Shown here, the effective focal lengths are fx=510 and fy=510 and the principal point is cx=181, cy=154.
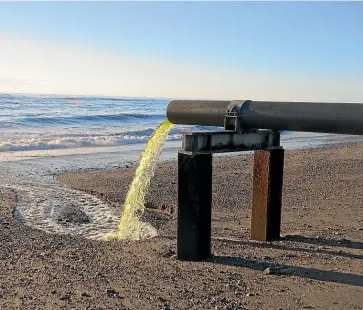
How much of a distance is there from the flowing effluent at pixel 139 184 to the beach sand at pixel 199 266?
0.45 meters

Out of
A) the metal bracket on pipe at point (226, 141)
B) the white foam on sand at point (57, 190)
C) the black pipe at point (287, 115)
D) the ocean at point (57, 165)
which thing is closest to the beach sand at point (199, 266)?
the white foam on sand at point (57, 190)

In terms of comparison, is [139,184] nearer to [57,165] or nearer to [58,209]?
[58,209]

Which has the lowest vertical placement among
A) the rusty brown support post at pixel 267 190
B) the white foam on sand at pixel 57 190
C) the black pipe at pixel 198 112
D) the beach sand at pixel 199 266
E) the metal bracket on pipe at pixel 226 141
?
the white foam on sand at pixel 57 190

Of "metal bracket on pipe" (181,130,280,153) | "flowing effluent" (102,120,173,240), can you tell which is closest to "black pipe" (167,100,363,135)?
"metal bracket on pipe" (181,130,280,153)

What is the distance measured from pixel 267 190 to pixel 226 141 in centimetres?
120

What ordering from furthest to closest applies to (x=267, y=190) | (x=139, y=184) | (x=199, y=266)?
(x=139, y=184)
(x=267, y=190)
(x=199, y=266)

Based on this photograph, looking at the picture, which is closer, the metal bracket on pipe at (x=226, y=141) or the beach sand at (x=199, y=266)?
the beach sand at (x=199, y=266)

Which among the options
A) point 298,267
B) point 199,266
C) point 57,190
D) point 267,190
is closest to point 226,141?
point 267,190

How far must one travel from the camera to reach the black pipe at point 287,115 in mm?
5340

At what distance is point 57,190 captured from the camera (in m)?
12.1

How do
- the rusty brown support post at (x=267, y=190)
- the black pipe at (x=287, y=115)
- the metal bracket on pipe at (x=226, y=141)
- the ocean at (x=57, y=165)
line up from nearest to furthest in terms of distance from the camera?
the black pipe at (x=287, y=115)
the metal bracket on pipe at (x=226, y=141)
the rusty brown support post at (x=267, y=190)
the ocean at (x=57, y=165)

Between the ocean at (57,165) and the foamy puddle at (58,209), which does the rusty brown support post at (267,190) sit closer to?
the foamy puddle at (58,209)

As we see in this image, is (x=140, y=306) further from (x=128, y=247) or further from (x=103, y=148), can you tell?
(x=103, y=148)

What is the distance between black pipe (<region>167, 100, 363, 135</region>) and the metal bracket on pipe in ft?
0.81
